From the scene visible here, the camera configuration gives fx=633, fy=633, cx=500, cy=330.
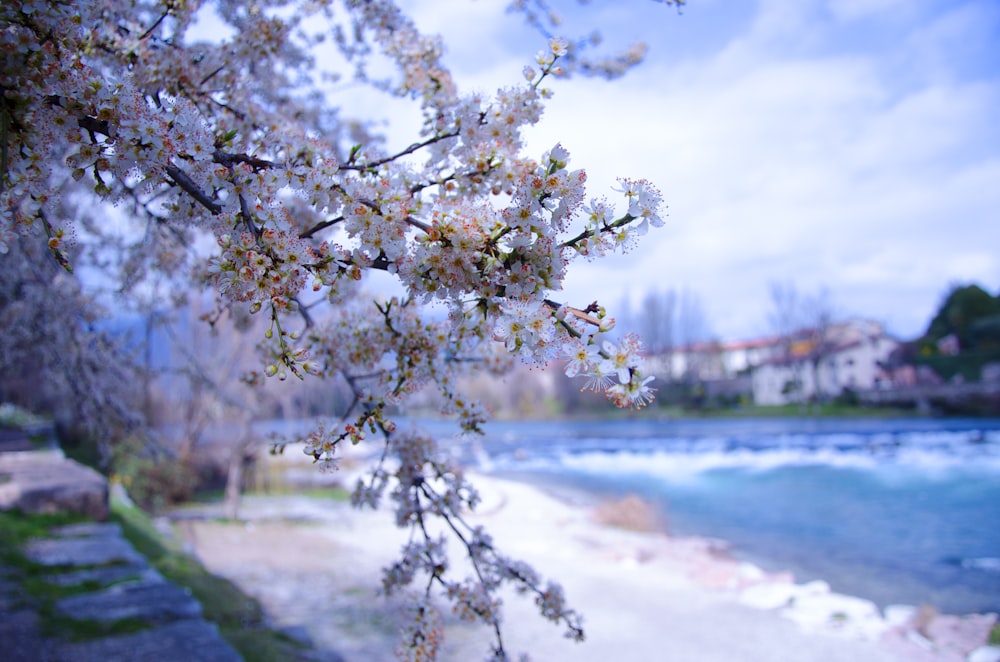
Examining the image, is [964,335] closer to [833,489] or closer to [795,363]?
[795,363]

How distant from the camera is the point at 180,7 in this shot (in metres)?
2.21

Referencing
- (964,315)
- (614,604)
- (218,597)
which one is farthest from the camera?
(964,315)

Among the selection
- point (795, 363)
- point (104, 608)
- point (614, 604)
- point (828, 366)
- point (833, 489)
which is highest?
point (795, 363)

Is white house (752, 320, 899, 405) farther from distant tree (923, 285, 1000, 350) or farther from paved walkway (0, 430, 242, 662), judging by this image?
paved walkway (0, 430, 242, 662)

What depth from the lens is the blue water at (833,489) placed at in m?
9.08

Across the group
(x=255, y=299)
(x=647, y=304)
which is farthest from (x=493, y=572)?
(x=647, y=304)

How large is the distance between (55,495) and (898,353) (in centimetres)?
2605

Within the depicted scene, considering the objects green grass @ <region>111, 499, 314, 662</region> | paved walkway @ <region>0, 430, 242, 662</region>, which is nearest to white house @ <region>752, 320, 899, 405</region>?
green grass @ <region>111, 499, 314, 662</region>

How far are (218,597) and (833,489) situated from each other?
13.8 m

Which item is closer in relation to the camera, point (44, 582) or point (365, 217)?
point (365, 217)

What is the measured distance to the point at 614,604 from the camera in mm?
7133

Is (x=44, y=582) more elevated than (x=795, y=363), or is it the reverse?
(x=795, y=363)

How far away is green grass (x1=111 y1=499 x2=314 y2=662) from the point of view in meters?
4.62

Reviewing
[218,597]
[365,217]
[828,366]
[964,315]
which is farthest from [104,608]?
[828,366]
